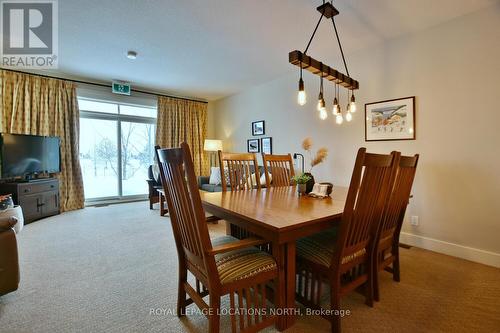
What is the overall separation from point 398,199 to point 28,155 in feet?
16.4

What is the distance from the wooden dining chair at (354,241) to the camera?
127cm

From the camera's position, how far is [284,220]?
49.2 inches

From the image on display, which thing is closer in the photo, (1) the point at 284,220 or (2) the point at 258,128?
(1) the point at 284,220

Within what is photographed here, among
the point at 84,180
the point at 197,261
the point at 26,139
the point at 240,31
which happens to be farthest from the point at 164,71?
the point at 197,261

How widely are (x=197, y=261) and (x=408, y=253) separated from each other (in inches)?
93.4

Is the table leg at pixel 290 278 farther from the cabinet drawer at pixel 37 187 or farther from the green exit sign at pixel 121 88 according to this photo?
the green exit sign at pixel 121 88

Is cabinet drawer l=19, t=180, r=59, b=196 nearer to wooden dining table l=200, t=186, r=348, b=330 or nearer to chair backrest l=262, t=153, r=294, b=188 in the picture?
wooden dining table l=200, t=186, r=348, b=330

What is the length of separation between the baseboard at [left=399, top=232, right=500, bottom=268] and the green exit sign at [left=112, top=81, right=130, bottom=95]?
5.23 metres

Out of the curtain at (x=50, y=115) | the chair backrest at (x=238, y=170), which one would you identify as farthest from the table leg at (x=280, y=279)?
the curtain at (x=50, y=115)

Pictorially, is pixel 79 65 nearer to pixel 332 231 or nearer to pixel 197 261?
pixel 197 261

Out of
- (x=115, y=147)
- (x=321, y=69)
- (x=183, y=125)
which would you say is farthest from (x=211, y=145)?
(x=321, y=69)

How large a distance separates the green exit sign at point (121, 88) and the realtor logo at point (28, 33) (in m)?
0.94

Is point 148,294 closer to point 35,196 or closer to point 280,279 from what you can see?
point 280,279

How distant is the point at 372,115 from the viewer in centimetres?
305
